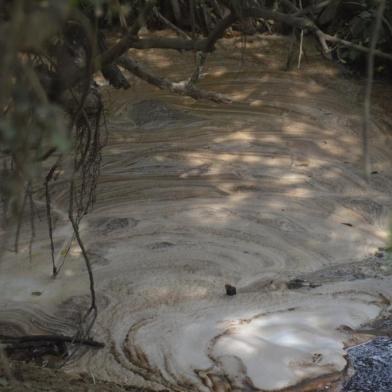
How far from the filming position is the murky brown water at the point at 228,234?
315 centimetres

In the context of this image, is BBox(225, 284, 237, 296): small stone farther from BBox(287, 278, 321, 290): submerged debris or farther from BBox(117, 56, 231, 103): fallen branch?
BBox(117, 56, 231, 103): fallen branch

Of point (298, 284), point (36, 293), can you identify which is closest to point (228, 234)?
point (298, 284)

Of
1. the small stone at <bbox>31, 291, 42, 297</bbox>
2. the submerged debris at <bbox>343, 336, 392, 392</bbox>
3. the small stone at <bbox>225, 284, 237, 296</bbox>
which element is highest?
the small stone at <bbox>225, 284, 237, 296</bbox>

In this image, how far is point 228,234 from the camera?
159 inches

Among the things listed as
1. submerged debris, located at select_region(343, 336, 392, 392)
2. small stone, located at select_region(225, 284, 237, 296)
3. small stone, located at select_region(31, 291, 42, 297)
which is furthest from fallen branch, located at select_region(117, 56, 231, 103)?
submerged debris, located at select_region(343, 336, 392, 392)

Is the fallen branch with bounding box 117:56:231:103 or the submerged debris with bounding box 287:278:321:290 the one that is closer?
the fallen branch with bounding box 117:56:231:103

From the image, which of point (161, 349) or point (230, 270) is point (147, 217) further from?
point (161, 349)

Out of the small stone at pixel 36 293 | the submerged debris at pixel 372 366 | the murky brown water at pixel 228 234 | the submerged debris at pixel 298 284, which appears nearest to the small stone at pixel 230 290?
the murky brown water at pixel 228 234

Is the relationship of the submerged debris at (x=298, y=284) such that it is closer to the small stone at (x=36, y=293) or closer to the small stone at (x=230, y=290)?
the small stone at (x=230, y=290)

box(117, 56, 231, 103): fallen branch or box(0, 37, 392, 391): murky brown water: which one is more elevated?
box(117, 56, 231, 103): fallen branch

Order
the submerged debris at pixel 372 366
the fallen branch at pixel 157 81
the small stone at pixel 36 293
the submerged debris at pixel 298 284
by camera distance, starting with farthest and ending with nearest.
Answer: the submerged debris at pixel 298 284
the small stone at pixel 36 293
the fallen branch at pixel 157 81
the submerged debris at pixel 372 366

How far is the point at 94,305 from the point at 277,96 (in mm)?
2677

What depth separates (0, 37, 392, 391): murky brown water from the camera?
315 centimetres

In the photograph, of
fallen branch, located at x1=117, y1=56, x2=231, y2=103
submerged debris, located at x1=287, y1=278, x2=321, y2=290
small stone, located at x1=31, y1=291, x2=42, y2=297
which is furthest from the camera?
submerged debris, located at x1=287, y1=278, x2=321, y2=290
